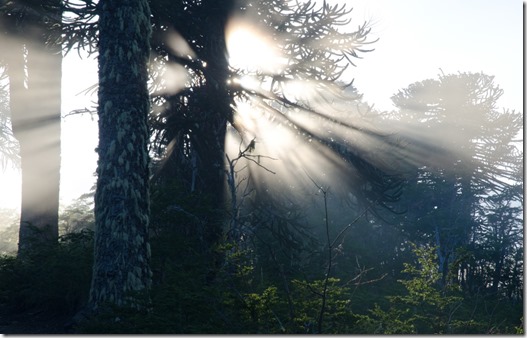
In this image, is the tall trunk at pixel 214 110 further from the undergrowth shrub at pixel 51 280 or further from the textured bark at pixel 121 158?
the textured bark at pixel 121 158

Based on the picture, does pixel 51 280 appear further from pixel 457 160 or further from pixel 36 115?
pixel 457 160

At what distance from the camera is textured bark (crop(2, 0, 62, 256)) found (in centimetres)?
1135

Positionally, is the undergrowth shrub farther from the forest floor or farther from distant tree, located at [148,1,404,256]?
distant tree, located at [148,1,404,256]

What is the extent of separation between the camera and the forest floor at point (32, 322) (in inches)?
273

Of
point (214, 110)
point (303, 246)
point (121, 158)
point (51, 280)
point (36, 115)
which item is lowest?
point (51, 280)

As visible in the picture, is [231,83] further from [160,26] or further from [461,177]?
[461,177]

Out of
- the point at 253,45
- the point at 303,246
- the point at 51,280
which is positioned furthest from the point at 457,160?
the point at 51,280

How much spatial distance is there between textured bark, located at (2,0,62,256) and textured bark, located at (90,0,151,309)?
5.23 m

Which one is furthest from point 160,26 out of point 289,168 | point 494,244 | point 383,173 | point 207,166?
point 494,244

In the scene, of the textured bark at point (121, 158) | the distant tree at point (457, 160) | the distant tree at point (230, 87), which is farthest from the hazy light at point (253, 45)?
the distant tree at point (457, 160)

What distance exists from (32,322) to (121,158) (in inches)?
122

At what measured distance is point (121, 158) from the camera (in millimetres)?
6348

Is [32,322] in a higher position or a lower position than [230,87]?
lower

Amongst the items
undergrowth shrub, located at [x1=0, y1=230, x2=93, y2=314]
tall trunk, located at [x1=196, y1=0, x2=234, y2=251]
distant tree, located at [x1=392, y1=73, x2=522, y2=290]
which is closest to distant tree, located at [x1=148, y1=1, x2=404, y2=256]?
tall trunk, located at [x1=196, y1=0, x2=234, y2=251]
